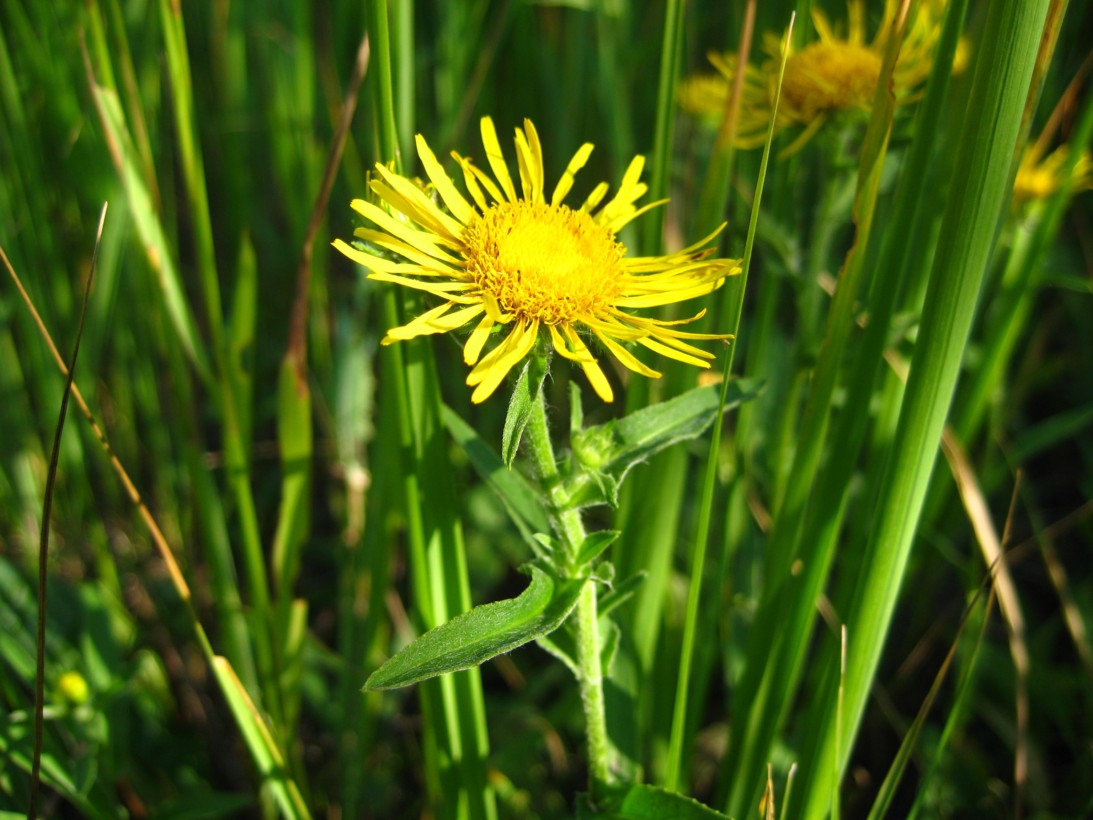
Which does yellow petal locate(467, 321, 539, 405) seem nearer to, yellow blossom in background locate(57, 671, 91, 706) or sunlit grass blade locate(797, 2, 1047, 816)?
sunlit grass blade locate(797, 2, 1047, 816)

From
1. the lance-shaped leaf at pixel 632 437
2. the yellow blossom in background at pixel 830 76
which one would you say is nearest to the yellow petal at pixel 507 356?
the lance-shaped leaf at pixel 632 437

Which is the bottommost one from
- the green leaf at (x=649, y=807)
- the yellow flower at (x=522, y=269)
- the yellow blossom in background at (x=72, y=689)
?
the yellow blossom in background at (x=72, y=689)

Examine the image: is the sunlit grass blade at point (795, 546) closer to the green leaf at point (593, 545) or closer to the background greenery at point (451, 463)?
the background greenery at point (451, 463)

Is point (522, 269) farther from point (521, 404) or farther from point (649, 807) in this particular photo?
point (649, 807)

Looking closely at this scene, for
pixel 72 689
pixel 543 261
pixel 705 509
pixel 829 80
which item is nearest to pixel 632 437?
pixel 705 509

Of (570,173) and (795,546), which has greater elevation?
(570,173)

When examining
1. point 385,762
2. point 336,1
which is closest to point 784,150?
point 336,1
